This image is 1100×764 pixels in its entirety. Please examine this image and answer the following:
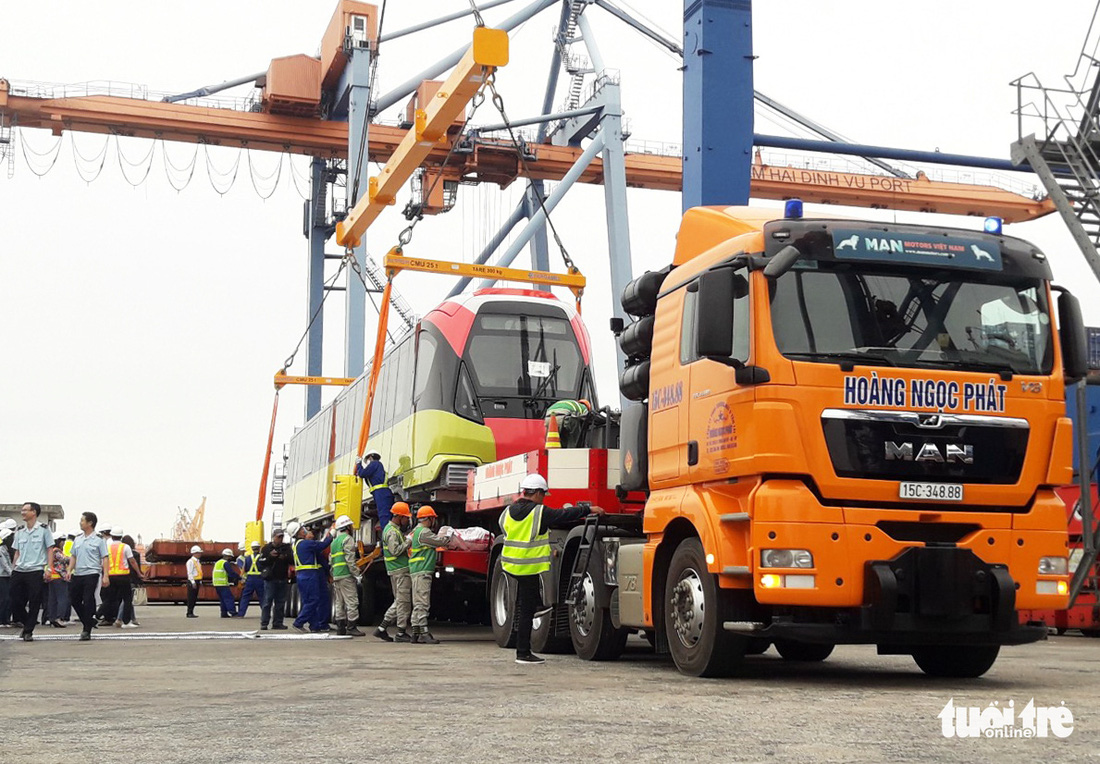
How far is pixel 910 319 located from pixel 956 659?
2439 millimetres

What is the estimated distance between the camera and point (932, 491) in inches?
320

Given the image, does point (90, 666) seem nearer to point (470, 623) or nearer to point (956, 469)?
point (956, 469)

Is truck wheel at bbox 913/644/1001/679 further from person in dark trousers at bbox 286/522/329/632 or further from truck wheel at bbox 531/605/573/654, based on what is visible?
person in dark trousers at bbox 286/522/329/632

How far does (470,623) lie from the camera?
64.4 feet

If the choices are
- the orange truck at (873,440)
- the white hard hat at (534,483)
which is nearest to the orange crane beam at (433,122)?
the white hard hat at (534,483)

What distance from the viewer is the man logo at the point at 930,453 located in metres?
8.10

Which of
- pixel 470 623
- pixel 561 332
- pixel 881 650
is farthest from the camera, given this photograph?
pixel 470 623

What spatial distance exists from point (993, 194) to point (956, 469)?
3679 cm

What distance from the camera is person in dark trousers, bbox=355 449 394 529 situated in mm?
16156

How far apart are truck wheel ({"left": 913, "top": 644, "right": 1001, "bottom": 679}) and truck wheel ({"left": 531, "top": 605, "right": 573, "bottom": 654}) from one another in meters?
3.18

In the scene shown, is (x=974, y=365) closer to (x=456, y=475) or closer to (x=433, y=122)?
(x=456, y=475)

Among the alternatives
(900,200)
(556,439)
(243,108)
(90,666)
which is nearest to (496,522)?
(556,439)

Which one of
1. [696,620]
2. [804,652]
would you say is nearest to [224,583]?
[804,652]

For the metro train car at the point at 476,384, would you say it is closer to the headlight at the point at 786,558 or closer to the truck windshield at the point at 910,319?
the truck windshield at the point at 910,319
